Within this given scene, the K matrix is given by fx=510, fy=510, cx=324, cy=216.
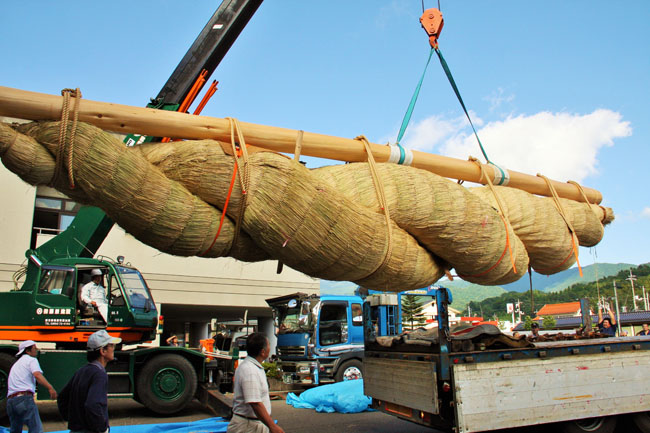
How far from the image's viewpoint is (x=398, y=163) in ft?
12.5

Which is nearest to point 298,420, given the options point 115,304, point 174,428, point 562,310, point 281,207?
point 174,428

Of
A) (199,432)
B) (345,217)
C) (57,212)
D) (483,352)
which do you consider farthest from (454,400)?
(57,212)

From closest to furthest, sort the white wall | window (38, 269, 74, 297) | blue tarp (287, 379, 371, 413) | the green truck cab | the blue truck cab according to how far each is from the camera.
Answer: the green truck cab, window (38, 269, 74, 297), blue tarp (287, 379, 371, 413), the blue truck cab, the white wall

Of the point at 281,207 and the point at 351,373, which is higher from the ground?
the point at 281,207

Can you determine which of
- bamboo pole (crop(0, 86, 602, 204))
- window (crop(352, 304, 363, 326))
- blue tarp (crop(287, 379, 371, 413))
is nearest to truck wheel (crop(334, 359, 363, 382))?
window (crop(352, 304, 363, 326))

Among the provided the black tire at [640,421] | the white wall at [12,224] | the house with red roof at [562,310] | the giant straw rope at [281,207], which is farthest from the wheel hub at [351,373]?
the house with red roof at [562,310]

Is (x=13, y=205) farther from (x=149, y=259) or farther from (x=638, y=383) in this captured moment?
(x=638, y=383)

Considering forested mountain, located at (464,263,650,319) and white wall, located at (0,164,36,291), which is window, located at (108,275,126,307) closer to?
white wall, located at (0,164,36,291)

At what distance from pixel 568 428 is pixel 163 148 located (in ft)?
18.1

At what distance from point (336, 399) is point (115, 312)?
4211 millimetres

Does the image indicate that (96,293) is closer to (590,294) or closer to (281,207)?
(281,207)

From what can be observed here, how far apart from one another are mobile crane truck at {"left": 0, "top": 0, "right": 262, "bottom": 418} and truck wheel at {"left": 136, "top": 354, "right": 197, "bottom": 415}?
2 cm

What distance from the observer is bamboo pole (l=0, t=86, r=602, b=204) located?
2781 mm

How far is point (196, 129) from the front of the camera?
3.22 m
